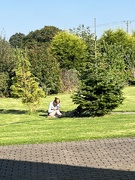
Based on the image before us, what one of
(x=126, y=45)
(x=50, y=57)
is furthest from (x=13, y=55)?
(x=126, y=45)

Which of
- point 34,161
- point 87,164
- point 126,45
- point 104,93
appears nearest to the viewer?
point 87,164

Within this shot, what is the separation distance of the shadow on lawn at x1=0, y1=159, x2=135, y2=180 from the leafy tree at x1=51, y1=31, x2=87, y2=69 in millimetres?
25454

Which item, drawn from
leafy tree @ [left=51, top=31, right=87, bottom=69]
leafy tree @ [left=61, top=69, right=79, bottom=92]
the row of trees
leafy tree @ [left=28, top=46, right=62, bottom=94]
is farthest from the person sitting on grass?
leafy tree @ [left=51, top=31, right=87, bottom=69]

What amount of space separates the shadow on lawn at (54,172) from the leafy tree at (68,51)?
25454 millimetres

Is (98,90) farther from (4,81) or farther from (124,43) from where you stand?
(124,43)

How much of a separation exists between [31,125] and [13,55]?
1607cm

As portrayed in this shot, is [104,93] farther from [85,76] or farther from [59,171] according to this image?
[59,171]

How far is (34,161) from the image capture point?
8.51 m

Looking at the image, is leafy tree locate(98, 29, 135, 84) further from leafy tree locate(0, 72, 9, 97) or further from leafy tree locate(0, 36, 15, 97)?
leafy tree locate(0, 72, 9, 97)

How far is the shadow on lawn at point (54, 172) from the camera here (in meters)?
7.01

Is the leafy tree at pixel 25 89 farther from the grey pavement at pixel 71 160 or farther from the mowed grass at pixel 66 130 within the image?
the grey pavement at pixel 71 160

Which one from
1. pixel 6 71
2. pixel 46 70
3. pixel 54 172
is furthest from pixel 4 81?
pixel 54 172

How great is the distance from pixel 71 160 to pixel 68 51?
86.3ft

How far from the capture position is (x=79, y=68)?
66.6 feet
